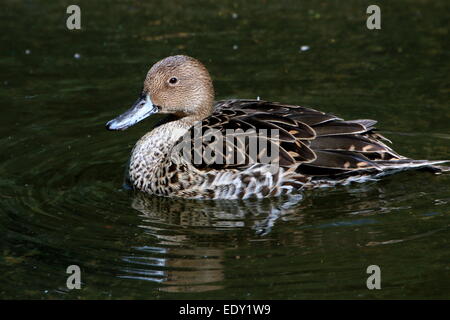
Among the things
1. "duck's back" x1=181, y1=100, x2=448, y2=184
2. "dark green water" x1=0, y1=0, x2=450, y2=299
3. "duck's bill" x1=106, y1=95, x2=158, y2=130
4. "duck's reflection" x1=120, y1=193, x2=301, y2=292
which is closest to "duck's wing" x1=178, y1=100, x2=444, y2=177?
"duck's back" x1=181, y1=100, x2=448, y2=184

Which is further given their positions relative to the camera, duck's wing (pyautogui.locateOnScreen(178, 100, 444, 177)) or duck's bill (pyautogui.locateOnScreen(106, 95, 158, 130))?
duck's bill (pyautogui.locateOnScreen(106, 95, 158, 130))

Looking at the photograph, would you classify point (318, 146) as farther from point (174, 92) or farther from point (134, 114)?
point (134, 114)

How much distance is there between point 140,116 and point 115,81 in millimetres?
2960

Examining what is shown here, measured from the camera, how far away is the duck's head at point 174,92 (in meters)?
9.12

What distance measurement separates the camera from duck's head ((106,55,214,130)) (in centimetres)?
912

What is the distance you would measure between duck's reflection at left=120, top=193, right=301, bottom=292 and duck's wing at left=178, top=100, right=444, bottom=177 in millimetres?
412

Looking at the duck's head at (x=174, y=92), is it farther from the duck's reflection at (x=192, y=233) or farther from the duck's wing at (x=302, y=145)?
the duck's reflection at (x=192, y=233)

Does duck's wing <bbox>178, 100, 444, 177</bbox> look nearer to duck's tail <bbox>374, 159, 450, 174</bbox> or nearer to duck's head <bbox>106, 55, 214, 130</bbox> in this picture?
duck's tail <bbox>374, 159, 450, 174</bbox>

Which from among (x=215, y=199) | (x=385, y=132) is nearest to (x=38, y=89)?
(x=215, y=199)

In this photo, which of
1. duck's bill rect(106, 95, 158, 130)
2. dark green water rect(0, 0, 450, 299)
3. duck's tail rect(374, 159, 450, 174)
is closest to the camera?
dark green water rect(0, 0, 450, 299)

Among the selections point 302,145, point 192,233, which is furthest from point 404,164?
point 192,233
